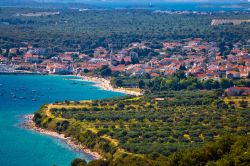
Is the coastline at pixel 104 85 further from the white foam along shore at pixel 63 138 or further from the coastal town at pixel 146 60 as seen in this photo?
the white foam along shore at pixel 63 138

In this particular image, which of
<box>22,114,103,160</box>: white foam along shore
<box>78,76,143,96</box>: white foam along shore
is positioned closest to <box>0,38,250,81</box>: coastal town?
<box>78,76,143,96</box>: white foam along shore

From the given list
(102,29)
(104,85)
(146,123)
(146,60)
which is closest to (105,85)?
(104,85)

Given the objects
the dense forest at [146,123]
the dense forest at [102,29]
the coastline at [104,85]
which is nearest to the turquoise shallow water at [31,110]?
the coastline at [104,85]

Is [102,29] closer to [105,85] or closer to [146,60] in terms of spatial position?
[146,60]

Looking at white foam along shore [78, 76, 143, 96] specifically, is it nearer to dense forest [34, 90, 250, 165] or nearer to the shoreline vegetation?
the shoreline vegetation

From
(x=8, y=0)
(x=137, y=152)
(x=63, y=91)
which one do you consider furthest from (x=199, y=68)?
(x=8, y=0)

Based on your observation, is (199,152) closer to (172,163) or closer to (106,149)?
(172,163)
